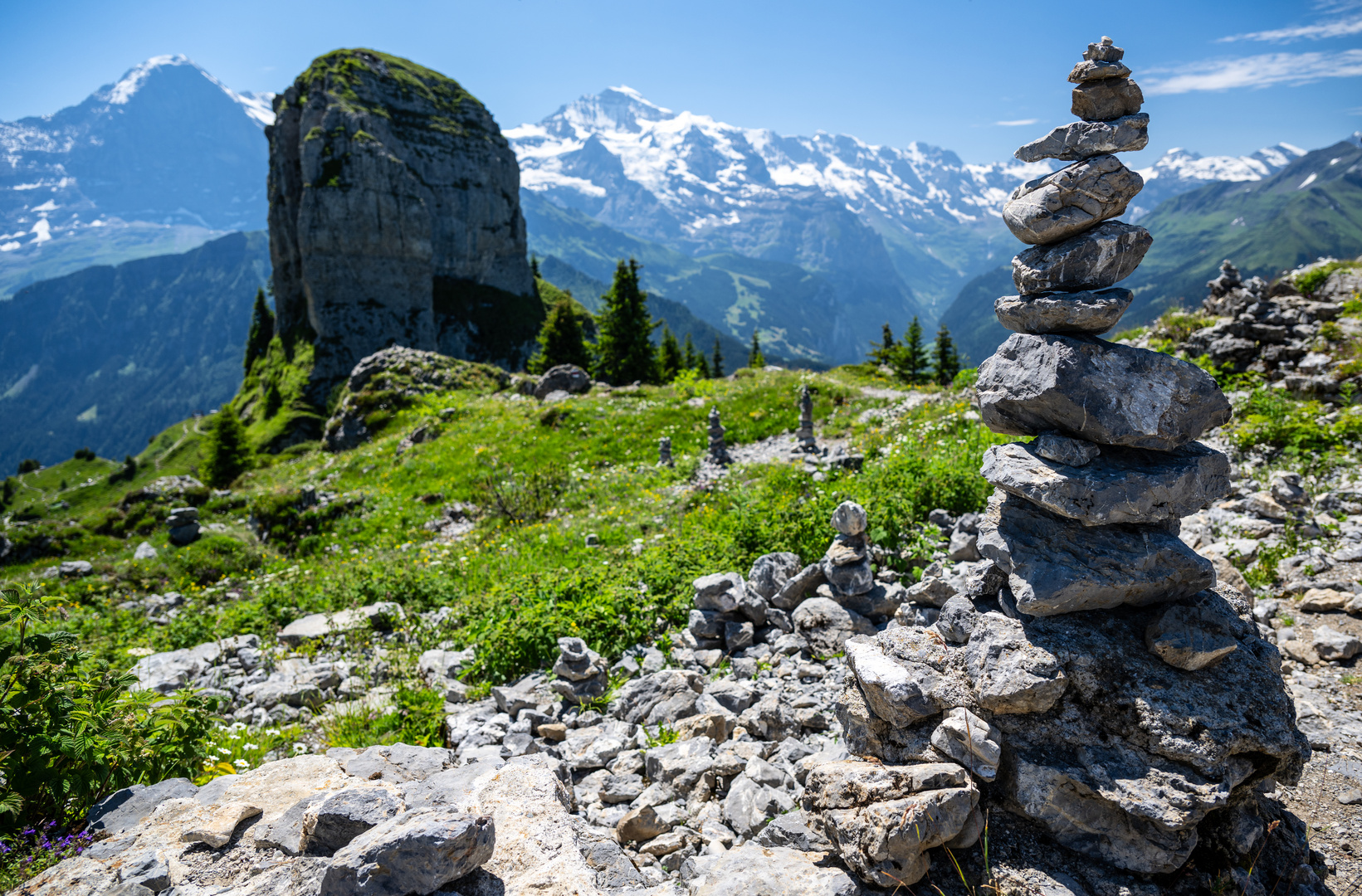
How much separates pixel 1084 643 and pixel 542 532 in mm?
11892

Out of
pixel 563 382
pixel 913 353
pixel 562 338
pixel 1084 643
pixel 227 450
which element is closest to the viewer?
pixel 1084 643

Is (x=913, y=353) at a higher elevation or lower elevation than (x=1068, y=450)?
higher

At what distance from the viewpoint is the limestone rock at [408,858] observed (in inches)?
145

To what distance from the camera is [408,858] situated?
3742 mm

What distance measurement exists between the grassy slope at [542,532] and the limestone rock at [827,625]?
184cm

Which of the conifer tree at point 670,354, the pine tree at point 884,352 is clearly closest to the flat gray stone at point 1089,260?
the pine tree at point 884,352

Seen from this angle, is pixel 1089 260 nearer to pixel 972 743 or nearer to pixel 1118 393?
pixel 1118 393

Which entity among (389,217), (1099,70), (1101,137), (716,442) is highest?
(389,217)

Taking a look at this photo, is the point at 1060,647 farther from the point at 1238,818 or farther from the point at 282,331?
the point at 282,331

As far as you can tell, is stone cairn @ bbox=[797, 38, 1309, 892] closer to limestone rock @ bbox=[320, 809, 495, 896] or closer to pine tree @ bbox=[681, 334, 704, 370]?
limestone rock @ bbox=[320, 809, 495, 896]

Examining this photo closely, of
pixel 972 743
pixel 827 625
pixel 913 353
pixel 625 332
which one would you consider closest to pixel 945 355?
pixel 913 353

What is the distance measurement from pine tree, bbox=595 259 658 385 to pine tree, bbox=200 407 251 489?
31388 mm

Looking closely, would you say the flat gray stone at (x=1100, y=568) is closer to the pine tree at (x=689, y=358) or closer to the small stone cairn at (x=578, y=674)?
the small stone cairn at (x=578, y=674)

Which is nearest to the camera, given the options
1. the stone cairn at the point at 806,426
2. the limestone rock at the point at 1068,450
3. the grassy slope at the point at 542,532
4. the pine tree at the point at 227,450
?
the limestone rock at the point at 1068,450
